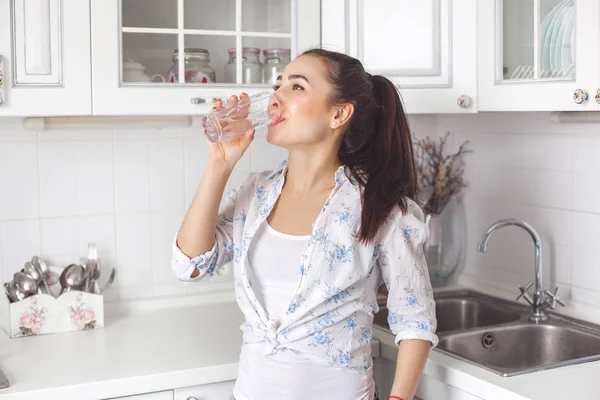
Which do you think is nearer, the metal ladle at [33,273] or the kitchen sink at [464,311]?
the metal ladle at [33,273]

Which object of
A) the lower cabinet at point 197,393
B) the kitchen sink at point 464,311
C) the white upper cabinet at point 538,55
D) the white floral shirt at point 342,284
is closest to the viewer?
the white floral shirt at point 342,284

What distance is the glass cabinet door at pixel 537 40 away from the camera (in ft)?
6.19

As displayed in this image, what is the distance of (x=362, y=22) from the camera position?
7.24ft

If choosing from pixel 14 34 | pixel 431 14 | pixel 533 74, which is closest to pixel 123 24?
pixel 14 34

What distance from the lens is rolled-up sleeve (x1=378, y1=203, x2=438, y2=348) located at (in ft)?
5.72

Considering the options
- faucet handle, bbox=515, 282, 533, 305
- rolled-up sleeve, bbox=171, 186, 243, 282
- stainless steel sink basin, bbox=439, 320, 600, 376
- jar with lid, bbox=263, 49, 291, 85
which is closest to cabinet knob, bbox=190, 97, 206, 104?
jar with lid, bbox=263, 49, 291, 85

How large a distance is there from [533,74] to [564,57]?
96 millimetres

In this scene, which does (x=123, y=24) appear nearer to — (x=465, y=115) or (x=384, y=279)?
(x=384, y=279)

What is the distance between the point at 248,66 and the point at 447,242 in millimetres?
875

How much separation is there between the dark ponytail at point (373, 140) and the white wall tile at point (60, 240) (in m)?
0.94

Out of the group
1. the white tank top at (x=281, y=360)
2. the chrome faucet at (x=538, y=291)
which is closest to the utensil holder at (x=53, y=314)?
the white tank top at (x=281, y=360)

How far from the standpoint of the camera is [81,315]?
2283mm

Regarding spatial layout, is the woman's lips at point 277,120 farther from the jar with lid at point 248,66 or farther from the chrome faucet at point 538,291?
the chrome faucet at point 538,291

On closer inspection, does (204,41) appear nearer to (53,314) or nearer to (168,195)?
(168,195)
